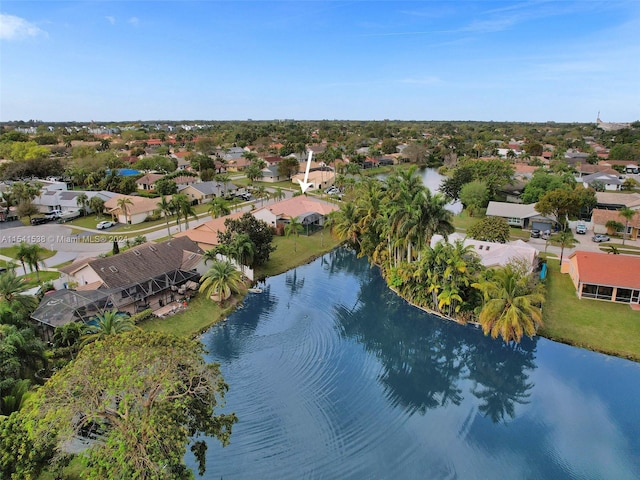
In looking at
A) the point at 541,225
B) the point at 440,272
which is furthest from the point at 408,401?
the point at 541,225

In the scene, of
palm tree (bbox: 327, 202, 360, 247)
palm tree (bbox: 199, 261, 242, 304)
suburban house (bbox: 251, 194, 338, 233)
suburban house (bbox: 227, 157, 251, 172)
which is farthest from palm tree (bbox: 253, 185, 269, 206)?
palm tree (bbox: 199, 261, 242, 304)

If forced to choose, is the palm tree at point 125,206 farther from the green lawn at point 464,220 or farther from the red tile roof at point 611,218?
the red tile roof at point 611,218

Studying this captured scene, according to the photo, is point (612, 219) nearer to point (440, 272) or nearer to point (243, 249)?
point (440, 272)

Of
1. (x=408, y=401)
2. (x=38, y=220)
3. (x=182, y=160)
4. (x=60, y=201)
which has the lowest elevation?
(x=408, y=401)

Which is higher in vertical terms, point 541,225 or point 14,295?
point 14,295

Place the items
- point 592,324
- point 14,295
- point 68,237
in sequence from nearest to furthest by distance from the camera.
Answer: point 14,295, point 592,324, point 68,237

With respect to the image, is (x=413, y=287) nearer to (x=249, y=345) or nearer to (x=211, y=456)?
(x=249, y=345)

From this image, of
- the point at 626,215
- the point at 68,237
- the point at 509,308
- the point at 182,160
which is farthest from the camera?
the point at 182,160

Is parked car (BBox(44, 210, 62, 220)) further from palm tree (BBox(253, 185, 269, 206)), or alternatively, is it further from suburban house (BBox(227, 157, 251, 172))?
suburban house (BBox(227, 157, 251, 172))

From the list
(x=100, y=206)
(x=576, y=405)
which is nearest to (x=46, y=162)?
(x=100, y=206)
